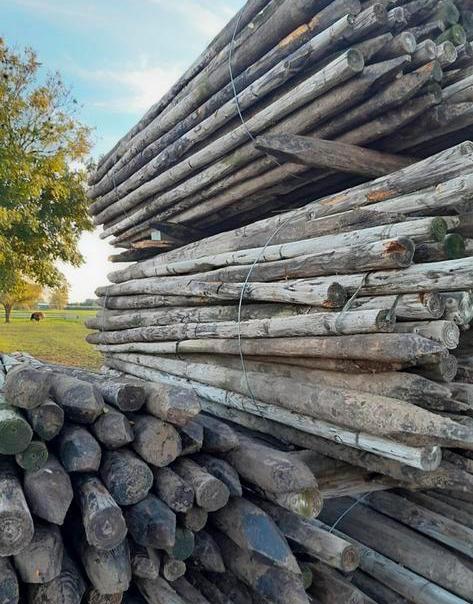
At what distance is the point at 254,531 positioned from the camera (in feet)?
A: 8.07

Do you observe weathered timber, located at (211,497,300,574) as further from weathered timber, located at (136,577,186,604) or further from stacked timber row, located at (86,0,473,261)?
stacked timber row, located at (86,0,473,261)

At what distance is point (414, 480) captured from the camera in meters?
2.97

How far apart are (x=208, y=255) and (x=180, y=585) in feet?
9.66

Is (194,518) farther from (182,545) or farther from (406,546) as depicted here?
(406,546)

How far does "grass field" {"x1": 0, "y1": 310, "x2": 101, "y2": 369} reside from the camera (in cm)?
1488

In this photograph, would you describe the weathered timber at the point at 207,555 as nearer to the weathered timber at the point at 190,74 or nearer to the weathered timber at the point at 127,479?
the weathered timber at the point at 127,479

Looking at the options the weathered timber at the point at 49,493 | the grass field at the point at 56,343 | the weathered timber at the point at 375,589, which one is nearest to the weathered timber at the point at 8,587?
the weathered timber at the point at 49,493

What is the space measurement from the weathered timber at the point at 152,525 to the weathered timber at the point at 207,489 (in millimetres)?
171

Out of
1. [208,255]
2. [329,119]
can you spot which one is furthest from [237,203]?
[329,119]

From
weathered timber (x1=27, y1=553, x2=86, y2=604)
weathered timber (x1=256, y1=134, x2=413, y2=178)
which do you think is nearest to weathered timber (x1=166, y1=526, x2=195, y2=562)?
weathered timber (x1=27, y1=553, x2=86, y2=604)

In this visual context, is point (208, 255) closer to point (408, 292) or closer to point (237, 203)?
point (237, 203)

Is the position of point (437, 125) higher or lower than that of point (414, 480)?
higher

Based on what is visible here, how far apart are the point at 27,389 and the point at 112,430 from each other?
19.2 inches

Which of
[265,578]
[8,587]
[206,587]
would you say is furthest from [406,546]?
[8,587]
